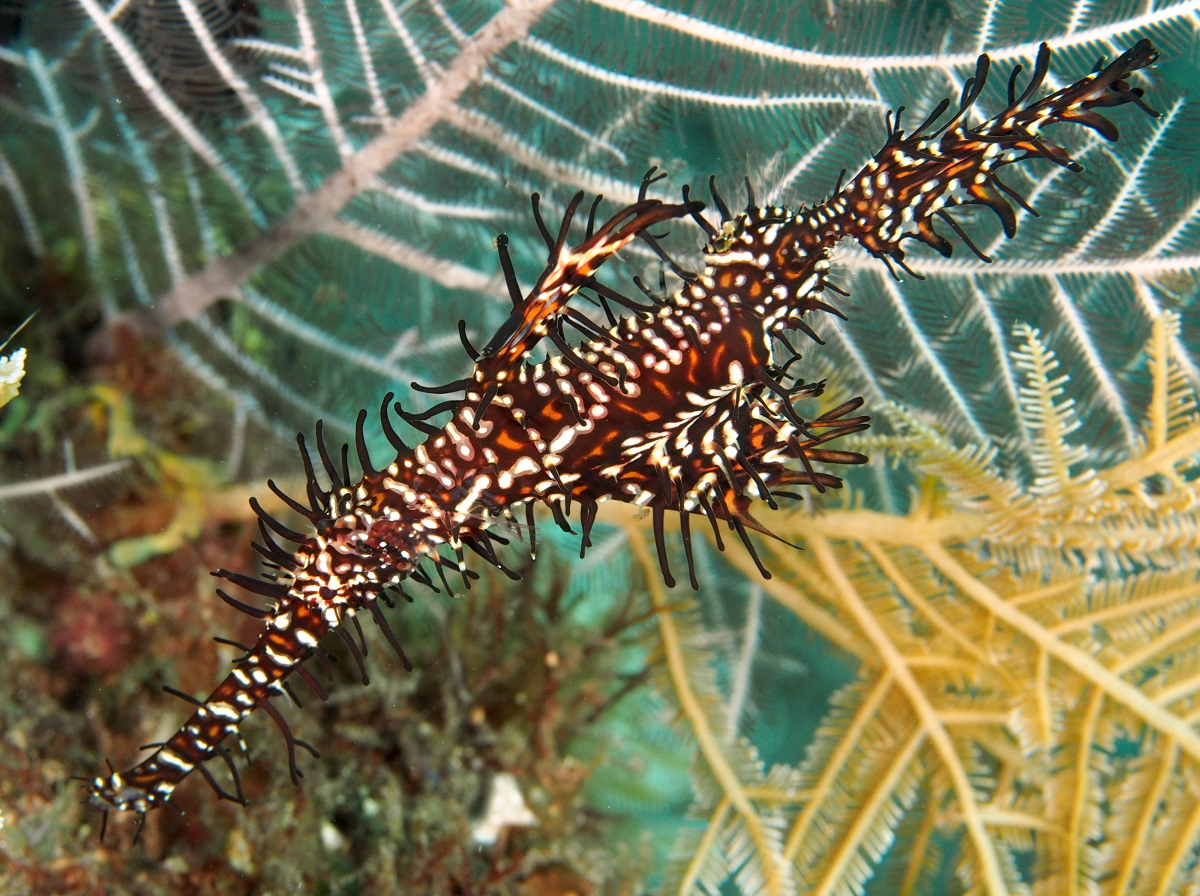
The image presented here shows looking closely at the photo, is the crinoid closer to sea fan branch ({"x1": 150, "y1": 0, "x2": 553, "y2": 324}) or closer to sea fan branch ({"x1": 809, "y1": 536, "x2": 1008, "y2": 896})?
sea fan branch ({"x1": 150, "y1": 0, "x2": 553, "y2": 324})

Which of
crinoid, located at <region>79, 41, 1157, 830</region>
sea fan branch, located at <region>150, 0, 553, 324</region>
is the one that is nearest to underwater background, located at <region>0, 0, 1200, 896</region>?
sea fan branch, located at <region>150, 0, 553, 324</region>

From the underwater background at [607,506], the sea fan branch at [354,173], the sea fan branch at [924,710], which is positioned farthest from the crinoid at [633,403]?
the sea fan branch at [924,710]

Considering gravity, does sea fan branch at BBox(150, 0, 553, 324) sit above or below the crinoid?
above

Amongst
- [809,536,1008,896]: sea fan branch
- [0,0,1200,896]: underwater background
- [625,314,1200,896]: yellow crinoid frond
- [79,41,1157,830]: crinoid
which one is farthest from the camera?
[809,536,1008,896]: sea fan branch

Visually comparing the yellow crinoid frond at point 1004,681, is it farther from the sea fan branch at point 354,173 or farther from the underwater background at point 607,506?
the sea fan branch at point 354,173

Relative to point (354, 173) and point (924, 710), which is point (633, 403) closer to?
point (354, 173)

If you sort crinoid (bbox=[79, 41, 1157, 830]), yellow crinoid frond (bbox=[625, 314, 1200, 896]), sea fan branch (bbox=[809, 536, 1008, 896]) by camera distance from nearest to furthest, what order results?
crinoid (bbox=[79, 41, 1157, 830])
yellow crinoid frond (bbox=[625, 314, 1200, 896])
sea fan branch (bbox=[809, 536, 1008, 896])

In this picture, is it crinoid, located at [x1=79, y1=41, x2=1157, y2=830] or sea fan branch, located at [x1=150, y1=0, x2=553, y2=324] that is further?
sea fan branch, located at [x1=150, y1=0, x2=553, y2=324]

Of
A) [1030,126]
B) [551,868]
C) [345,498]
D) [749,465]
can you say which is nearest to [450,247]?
[345,498]
